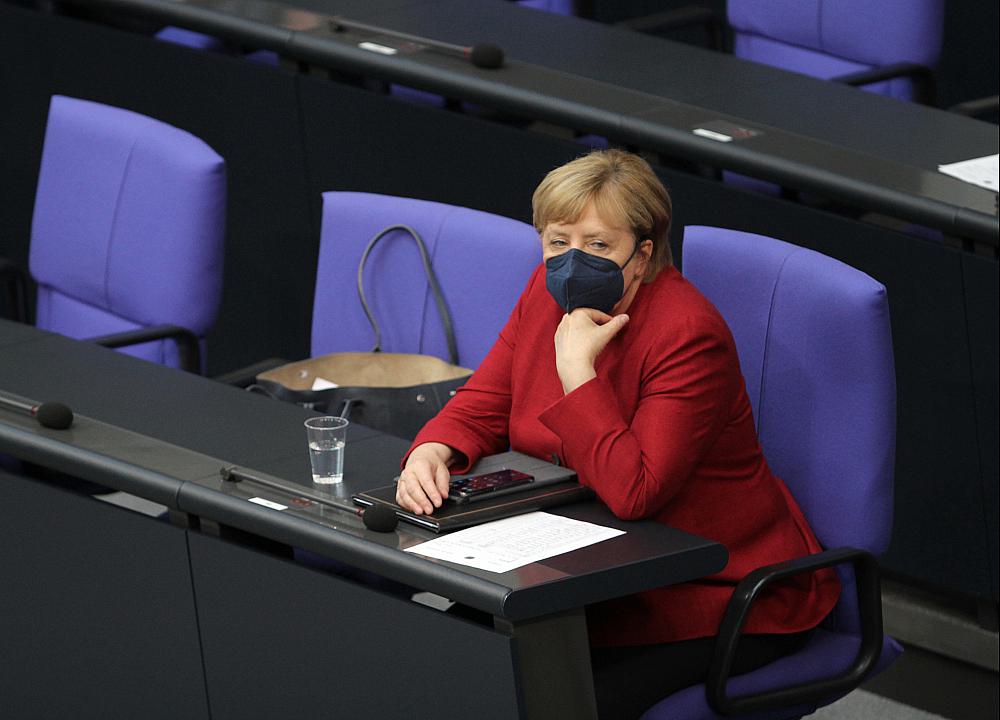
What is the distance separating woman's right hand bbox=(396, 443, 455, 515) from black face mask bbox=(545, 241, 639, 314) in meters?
0.30

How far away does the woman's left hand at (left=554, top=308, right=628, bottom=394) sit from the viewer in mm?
2707

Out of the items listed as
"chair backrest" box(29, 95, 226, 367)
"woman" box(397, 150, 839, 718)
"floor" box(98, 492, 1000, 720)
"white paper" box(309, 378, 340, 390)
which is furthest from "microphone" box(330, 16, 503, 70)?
"woman" box(397, 150, 839, 718)

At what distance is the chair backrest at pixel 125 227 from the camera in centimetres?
374

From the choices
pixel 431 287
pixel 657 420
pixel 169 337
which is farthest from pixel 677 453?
pixel 169 337

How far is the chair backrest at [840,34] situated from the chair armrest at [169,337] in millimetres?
1860

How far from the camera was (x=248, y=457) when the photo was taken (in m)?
2.86

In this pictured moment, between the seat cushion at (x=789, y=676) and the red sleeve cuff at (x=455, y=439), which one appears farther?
the red sleeve cuff at (x=455, y=439)

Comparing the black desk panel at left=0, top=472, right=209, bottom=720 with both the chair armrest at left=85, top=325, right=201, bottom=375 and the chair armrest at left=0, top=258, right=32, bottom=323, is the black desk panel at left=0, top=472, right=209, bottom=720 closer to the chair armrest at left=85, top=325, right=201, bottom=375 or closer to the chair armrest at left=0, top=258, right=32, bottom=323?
the chair armrest at left=85, top=325, right=201, bottom=375

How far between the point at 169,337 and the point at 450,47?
3.44 ft

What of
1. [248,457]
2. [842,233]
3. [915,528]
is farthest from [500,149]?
[248,457]

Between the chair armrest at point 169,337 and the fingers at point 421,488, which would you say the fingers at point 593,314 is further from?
the chair armrest at point 169,337

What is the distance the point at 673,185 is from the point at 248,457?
53.6 inches

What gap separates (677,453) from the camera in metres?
2.63

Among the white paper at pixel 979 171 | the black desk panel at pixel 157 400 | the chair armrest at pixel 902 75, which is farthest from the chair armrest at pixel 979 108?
the black desk panel at pixel 157 400
